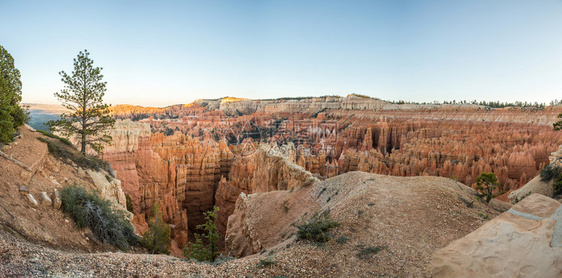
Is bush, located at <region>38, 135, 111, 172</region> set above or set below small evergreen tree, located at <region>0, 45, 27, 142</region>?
below

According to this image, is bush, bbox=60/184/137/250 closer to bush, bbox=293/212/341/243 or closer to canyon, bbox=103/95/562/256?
bush, bbox=293/212/341/243

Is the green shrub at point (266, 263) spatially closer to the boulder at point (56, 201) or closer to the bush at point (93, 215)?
the bush at point (93, 215)

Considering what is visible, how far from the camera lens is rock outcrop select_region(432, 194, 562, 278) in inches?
129

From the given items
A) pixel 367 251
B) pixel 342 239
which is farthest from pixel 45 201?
pixel 367 251

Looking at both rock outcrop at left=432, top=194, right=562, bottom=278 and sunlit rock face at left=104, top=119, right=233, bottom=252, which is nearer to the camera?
rock outcrop at left=432, top=194, right=562, bottom=278

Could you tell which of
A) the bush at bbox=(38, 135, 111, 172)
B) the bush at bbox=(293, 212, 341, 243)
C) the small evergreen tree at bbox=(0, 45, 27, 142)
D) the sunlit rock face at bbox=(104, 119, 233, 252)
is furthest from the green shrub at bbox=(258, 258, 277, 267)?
the sunlit rock face at bbox=(104, 119, 233, 252)

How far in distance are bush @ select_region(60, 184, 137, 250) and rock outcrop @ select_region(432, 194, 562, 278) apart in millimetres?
7929

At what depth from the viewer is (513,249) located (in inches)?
141

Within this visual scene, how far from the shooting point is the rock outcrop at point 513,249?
3275mm

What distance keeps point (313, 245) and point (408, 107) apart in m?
80.4

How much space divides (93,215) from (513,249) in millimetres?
9136

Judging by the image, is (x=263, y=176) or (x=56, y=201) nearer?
(x=56, y=201)

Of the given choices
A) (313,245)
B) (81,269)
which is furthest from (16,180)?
(313,245)

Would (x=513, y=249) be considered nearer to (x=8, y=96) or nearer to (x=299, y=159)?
(x=8, y=96)
